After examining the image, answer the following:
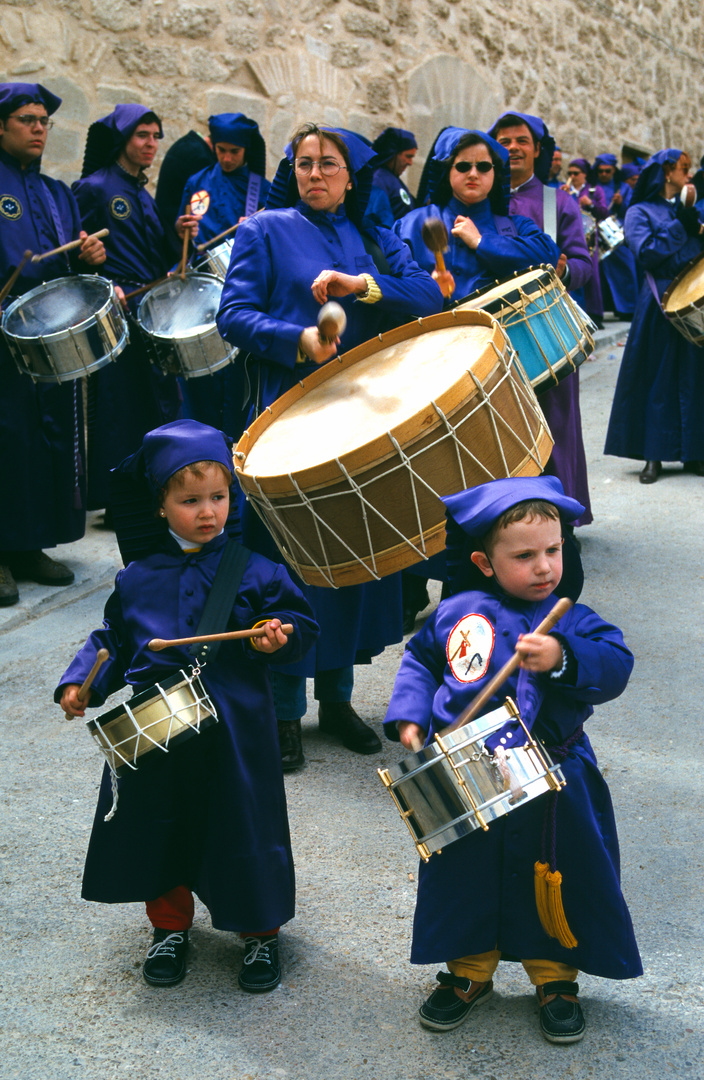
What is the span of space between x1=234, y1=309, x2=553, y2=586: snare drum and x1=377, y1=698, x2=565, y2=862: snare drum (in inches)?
28.6

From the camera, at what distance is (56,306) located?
480 cm

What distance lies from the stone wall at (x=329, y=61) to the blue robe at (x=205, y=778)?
16.6 feet

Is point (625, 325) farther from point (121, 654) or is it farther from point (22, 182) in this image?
point (121, 654)

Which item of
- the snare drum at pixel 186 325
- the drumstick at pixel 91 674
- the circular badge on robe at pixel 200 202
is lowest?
the snare drum at pixel 186 325

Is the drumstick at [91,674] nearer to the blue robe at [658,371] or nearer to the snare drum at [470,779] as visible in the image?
the snare drum at [470,779]

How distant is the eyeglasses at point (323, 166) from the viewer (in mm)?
3475

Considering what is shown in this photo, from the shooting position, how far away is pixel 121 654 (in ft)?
8.55

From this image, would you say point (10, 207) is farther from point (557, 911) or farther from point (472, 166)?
point (557, 911)

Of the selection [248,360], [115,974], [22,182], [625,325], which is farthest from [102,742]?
[625,325]

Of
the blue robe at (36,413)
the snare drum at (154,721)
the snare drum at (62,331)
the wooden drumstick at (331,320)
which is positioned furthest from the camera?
A: the blue robe at (36,413)

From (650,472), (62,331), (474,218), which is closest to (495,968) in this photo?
(474,218)

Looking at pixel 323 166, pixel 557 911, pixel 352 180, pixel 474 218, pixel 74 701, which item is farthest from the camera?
pixel 474 218

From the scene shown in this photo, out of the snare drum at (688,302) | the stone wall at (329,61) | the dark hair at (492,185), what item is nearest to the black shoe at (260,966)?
the dark hair at (492,185)

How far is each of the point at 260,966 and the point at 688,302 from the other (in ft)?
15.3
